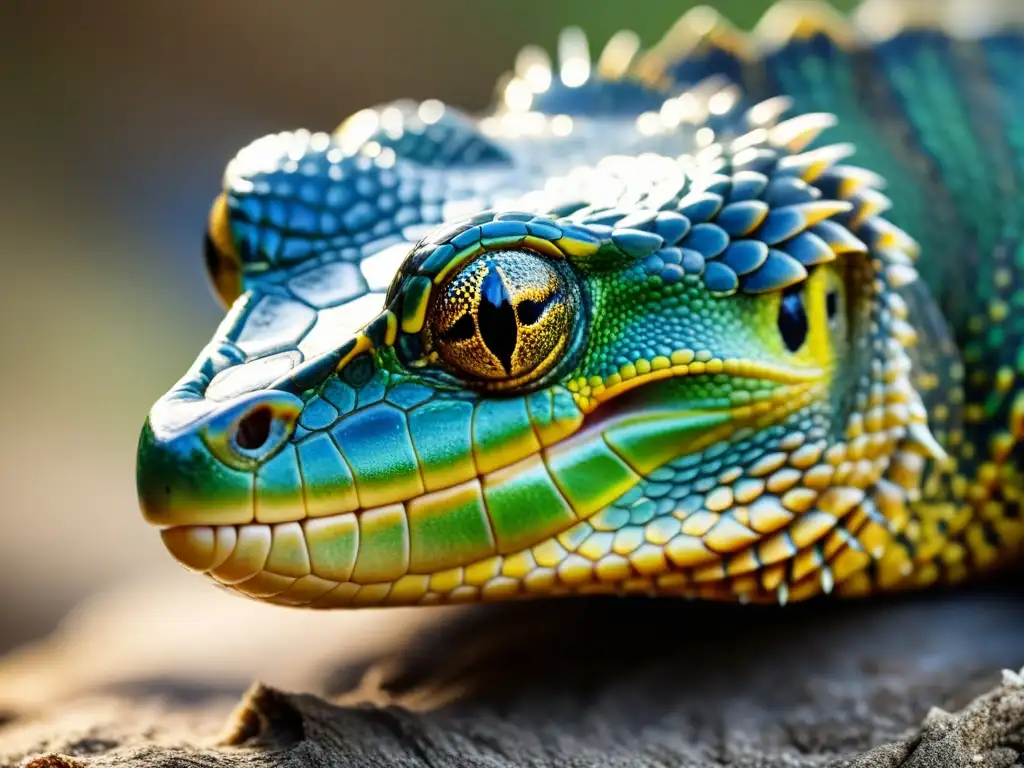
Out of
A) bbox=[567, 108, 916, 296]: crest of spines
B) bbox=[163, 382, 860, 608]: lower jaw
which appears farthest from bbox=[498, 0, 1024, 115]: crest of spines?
bbox=[163, 382, 860, 608]: lower jaw

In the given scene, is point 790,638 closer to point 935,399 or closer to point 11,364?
point 935,399

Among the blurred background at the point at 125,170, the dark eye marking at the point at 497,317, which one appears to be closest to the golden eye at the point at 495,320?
the dark eye marking at the point at 497,317

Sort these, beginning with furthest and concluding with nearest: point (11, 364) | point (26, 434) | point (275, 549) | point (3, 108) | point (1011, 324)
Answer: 1. point (3, 108)
2. point (11, 364)
3. point (26, 434)
4. point (1011, 324)
5. point (275, 549)

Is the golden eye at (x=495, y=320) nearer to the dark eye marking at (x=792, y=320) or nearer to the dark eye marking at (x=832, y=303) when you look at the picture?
the dark eye marking at (x=792, y=320)

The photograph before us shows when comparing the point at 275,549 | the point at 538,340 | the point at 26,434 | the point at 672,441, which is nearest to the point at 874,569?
the point at 672,441

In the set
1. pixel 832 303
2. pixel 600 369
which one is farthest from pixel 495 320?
pixel 832 303

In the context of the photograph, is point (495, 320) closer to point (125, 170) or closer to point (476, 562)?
point (476, 562)

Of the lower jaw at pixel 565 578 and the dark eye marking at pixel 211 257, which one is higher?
the dark eye marking at pixel 211 257
